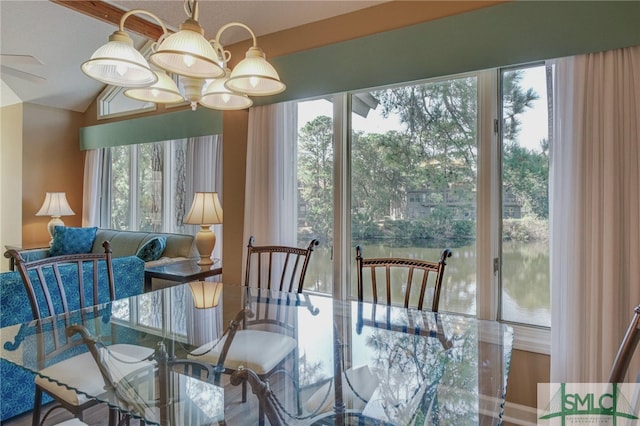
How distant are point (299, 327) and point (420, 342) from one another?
621 millimetres

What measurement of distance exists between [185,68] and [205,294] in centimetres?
146

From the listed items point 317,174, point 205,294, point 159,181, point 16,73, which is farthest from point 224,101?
point 159,181

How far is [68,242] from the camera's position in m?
4.62

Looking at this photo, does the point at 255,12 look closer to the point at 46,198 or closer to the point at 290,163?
the point at 290,163

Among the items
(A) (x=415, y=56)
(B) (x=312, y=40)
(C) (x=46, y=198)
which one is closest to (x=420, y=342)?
(A) (x=415, y=56)

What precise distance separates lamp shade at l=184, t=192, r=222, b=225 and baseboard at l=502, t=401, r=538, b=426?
256 centimetres

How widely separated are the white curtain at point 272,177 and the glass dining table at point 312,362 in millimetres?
750

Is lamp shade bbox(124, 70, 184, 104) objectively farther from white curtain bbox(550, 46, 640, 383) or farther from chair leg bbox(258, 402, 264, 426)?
white curtain bbox(550, 46, 640, 383)

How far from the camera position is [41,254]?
4730 millimetres

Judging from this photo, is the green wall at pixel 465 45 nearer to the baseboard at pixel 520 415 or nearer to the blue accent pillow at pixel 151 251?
the baseboard at pixel 520 415

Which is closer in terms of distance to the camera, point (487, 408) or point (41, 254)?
point (487, 408)

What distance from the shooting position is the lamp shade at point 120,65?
53.4 inches

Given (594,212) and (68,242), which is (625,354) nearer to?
(594,212)

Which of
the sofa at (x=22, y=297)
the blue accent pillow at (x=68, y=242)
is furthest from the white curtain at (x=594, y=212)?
the blue accent pillow at (x=68, y=242)
